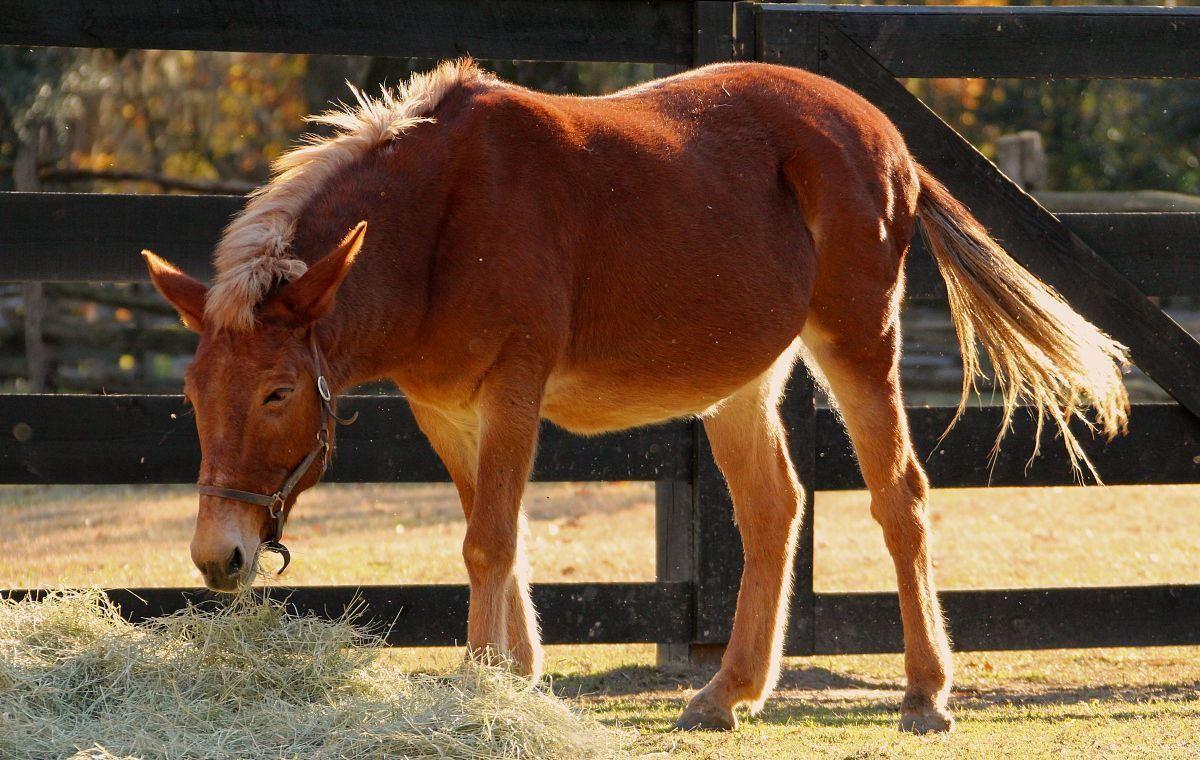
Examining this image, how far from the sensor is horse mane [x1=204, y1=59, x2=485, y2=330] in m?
3.33

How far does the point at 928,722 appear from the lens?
173 inches

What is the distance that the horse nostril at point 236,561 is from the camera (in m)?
3.24

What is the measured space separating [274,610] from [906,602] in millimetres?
2195

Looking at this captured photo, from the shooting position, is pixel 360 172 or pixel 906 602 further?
pixel 906 602

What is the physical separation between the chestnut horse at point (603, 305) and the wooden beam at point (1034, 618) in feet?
2.24

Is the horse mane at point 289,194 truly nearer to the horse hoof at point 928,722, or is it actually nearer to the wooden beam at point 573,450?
the wooden beam at point 573,450

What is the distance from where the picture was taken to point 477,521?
3746 millimetres

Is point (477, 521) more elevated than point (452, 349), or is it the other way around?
point (452, 349)

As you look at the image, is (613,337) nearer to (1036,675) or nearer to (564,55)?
(564,55)

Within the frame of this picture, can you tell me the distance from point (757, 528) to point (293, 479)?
1.92 m

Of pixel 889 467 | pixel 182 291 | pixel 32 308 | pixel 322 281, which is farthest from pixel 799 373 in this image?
pixel 32 308

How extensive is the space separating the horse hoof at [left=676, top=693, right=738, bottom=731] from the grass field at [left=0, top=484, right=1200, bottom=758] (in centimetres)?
9

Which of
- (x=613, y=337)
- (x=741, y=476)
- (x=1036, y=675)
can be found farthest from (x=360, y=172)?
(x=1036, y=675)

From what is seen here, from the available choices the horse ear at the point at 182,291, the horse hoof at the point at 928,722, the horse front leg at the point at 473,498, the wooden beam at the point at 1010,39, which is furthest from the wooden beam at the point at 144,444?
the wooden beam at the point at 1010,39
